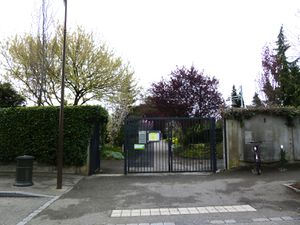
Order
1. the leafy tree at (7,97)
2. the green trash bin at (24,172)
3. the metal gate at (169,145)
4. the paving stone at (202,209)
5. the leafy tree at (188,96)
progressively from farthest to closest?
the leafy tree at (188,96) → the leafy tree at (7,97) → the metal gate at (169,145) → the green trash bin at (24,172) → the paving stone at (202,209)

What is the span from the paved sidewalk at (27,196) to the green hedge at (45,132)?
2.55ft

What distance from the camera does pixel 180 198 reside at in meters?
8.04

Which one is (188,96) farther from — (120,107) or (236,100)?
(236,100)

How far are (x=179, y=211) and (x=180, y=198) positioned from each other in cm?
127

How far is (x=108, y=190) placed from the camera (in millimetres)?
9203

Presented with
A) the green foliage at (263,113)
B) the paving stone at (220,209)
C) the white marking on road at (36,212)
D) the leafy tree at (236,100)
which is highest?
the leafy tree at (236,100)

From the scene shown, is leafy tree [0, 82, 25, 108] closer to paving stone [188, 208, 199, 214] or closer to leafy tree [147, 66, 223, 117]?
leafy tree [147, 66, 223, 117]

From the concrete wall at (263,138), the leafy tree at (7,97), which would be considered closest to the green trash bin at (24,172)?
the leafy tree at (7,97)

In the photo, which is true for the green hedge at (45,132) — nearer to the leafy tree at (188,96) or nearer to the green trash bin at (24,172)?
the green trash bin at (24,172)

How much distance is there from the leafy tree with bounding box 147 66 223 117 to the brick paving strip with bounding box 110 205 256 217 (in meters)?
14.2

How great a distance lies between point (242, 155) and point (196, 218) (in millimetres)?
6232

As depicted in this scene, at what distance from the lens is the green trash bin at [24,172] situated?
9.59 metres

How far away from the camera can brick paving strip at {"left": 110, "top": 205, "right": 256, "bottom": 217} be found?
6633 millimetres

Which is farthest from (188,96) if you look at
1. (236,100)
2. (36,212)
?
(36,212)
